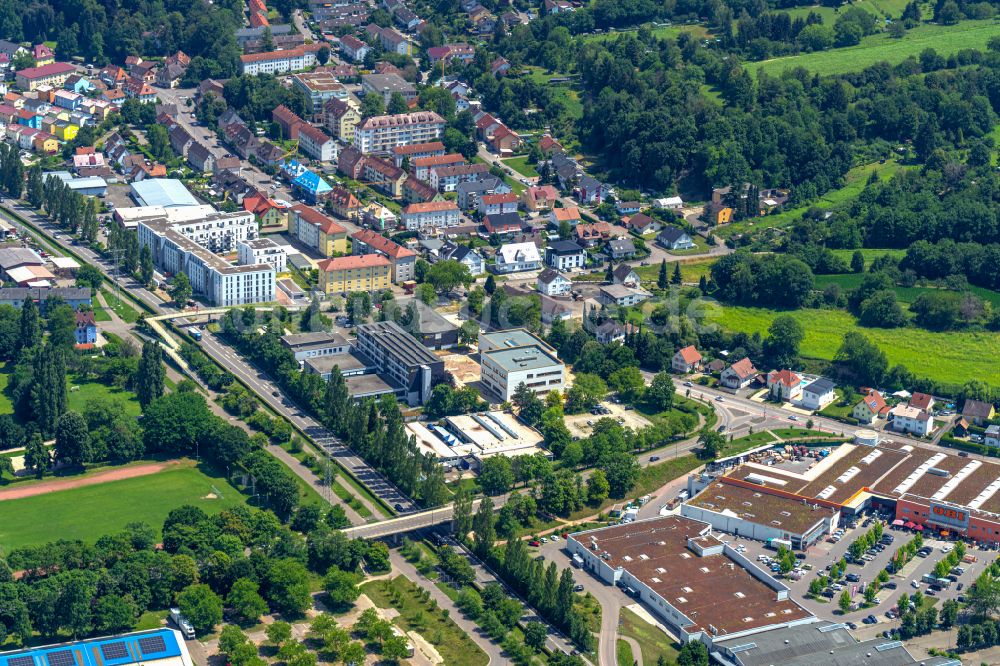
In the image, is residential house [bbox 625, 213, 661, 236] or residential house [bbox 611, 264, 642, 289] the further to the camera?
residential house [bbox 625, 213, 661, 236]

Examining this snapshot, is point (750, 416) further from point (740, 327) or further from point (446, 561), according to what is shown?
point (446, 561)

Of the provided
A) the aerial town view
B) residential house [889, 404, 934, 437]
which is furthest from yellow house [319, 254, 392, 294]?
residential house [889, 404, 934, 437]

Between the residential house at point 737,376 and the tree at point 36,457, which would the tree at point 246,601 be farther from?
the residential house at point 737,376

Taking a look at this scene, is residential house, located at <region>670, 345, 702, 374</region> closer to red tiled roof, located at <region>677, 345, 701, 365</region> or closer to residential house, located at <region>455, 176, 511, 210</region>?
red tiled roof, located at <region>677, 345, 701, 365</region>

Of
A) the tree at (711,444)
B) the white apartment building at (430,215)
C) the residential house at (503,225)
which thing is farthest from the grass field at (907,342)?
the white apartment building at (430,215)

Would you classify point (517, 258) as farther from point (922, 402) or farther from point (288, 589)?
point (288, 589)

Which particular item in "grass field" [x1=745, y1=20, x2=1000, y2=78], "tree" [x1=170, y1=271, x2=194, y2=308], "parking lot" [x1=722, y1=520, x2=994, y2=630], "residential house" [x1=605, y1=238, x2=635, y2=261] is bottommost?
"parking lot" [x1=722, y1=520, x2=994, y2=630]

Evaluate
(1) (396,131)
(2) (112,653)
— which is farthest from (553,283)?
(2) (112,653)

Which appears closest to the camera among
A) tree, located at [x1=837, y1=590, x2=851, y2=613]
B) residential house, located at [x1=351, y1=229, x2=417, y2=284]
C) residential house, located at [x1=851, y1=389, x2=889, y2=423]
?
tree, located at [x1=837, y1=590, x2=851, y2=613]
